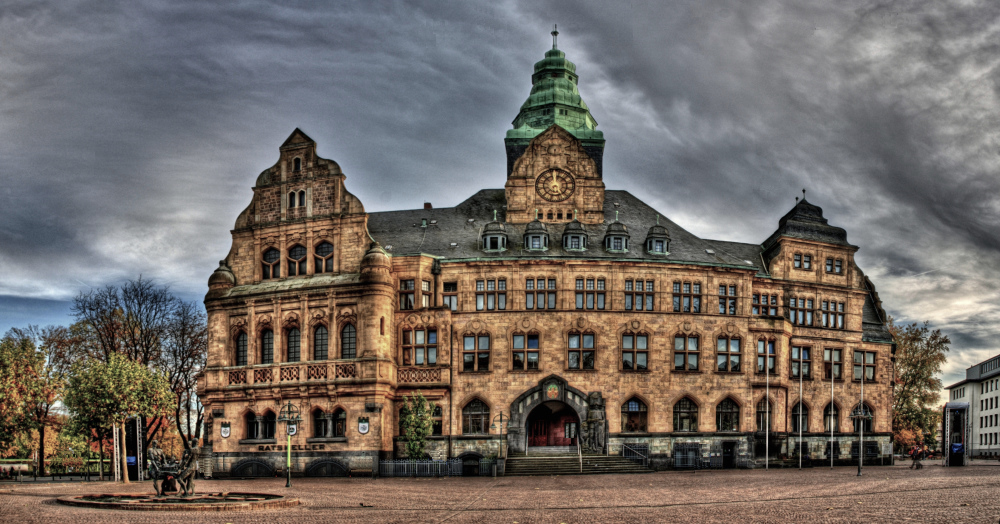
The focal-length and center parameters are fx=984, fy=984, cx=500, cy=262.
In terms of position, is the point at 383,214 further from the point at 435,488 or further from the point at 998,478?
the point at 998,478

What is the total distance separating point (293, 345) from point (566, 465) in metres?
18.3

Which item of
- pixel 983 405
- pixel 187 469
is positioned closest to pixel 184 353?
pixel 187 469

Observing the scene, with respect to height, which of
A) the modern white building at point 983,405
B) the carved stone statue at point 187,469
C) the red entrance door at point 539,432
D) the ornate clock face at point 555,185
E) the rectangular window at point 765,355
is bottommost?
the modern white building at point 983,405

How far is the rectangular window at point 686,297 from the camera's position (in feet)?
198

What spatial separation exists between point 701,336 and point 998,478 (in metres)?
21.2

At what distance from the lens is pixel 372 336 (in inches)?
2202

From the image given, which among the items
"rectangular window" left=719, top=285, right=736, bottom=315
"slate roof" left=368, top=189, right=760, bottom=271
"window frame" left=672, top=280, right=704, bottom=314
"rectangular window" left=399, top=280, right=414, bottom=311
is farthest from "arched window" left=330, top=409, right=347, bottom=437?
"rectangular window" left=719, top=285, right=736, bottom=315

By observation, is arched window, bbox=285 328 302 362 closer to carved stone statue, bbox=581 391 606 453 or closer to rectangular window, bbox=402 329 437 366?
rectangular window, bbox=402 329 437 366

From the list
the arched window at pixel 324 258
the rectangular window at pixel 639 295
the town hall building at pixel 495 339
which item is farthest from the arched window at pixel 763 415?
the arched window at pixel 324 258

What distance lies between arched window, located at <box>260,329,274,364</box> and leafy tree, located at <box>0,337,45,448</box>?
508 inches

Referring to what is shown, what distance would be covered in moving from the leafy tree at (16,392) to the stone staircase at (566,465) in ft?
92.7

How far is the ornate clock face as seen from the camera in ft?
211

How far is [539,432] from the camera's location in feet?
198

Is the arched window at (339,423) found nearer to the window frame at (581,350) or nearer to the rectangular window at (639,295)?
the window frame at (581,350)
